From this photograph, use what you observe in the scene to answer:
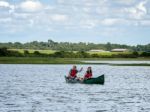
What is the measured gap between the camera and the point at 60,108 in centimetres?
3784

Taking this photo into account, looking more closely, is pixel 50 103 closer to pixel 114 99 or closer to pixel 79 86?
pixel 114 99

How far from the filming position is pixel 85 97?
4656 cm

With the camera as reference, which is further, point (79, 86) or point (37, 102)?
point (79, 86)

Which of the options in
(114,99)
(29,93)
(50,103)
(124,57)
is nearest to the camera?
(50,103)

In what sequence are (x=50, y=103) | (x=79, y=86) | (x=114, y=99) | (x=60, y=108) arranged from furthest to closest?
(x=79, y=86), (x=114, y=99), (x=50, y=103), (x=60, y=108)

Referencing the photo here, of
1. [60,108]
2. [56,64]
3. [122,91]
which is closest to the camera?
[60,108]

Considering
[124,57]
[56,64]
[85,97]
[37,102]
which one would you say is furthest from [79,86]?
[124,57]

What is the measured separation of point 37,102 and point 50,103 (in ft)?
3.54

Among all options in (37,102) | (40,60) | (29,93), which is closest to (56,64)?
(40,60)

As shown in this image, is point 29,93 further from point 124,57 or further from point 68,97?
point 124,57

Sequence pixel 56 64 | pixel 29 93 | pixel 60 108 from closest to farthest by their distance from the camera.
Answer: pixel 60 108 → pixel 29 93 → pixel 56 64

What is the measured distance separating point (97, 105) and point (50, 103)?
357 cm

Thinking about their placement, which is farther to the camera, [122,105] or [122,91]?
[122,91]

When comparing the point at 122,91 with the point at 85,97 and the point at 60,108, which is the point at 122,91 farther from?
the point at 60,108
